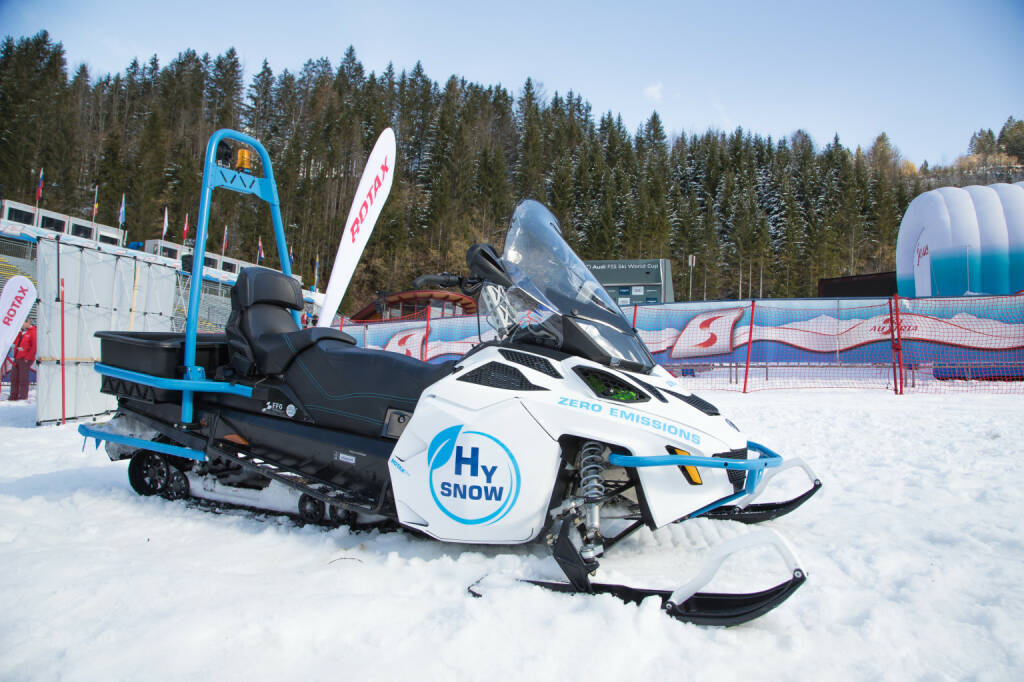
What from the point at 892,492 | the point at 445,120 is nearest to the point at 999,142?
the point at 445,120

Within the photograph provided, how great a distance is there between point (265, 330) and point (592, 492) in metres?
2.20

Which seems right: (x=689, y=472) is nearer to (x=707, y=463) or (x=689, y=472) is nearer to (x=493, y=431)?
(x=707, y=463)

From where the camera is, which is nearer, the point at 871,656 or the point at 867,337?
the point at 871,656

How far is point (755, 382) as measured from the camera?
36.0ft

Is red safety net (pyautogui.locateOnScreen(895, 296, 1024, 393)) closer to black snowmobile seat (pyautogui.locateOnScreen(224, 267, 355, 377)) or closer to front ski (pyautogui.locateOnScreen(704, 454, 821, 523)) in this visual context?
front ski (pyautogui.locateOnScreen(704, 454, 821, 523))

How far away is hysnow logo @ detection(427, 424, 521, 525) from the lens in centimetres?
218

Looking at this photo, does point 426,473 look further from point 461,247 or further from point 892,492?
point 461,247

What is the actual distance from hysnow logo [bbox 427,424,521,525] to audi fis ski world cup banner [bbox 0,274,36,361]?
8672mm

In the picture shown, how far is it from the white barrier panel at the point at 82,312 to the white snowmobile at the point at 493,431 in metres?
5.32

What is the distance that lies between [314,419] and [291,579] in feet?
3.07

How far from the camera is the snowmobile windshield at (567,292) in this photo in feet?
7.60

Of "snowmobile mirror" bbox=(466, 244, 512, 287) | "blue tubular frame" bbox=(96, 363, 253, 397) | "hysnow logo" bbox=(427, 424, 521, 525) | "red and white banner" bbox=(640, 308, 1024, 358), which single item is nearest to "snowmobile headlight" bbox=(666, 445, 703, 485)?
"hysnow logo" bbox=(427, 424, 521, 525)

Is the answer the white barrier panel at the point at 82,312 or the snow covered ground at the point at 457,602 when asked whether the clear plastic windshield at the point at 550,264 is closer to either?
the snow covered ground at the point at 457,602

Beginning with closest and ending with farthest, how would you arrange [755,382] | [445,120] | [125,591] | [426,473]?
[125,591] < [426,473] < [755,382] < [445,120]
